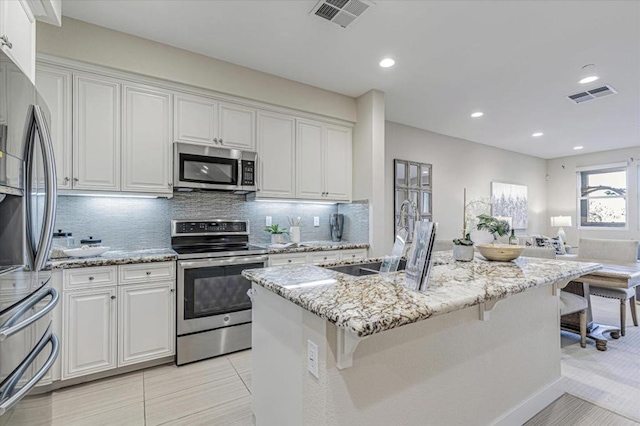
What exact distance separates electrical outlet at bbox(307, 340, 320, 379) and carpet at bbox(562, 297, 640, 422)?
223 cm

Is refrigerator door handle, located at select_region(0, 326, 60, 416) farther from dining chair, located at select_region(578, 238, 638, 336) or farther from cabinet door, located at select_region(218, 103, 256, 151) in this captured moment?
dining chair, located at select_region(578, 238, 638, 336)

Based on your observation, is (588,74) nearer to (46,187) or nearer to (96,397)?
(46,187)

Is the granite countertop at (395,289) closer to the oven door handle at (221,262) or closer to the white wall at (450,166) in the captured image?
the oven door handle at (221,262)

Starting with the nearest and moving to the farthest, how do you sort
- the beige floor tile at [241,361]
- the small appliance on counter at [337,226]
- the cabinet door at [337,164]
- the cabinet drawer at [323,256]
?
the beige floor tile at [241,361] → the cabinet drawer at [323,256] → the cabinet door at [337,164] → the small appliance on counter at [337,226]

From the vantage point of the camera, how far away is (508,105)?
436 centimetres

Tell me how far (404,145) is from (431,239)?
421 cm

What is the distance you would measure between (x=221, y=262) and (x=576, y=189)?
8477mm

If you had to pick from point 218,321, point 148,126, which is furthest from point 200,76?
point 218,321

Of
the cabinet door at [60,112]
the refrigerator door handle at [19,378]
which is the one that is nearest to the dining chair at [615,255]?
the refrigerator door handle at [19,378]

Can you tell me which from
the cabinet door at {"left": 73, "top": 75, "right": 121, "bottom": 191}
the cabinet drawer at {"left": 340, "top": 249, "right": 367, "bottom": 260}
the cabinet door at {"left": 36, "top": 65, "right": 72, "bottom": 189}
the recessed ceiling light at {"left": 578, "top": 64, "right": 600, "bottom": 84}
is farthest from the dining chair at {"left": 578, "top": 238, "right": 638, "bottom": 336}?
the cabinet door at {"left": 36, "top": 65, "right": 72, "bottom": 189}

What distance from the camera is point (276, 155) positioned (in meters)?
3.59

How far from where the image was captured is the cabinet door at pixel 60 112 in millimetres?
2471

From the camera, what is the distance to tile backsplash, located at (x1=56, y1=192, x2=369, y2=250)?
2.86 m

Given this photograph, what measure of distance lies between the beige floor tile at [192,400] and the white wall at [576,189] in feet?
27.6
